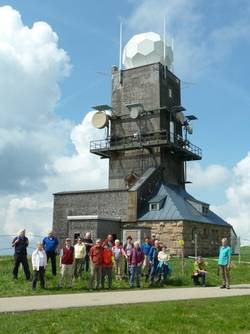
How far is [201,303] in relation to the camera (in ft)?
39.1

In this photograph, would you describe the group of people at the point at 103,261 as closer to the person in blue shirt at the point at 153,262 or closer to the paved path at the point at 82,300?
the person in blue shirt at the point at 153,262

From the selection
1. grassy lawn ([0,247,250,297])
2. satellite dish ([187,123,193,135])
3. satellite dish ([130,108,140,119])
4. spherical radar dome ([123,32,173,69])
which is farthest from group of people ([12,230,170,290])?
spherical radar dome ([123,32,173,69])

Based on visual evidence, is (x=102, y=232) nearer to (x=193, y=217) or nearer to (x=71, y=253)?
(x=193, y=217)

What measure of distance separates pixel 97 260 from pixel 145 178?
21.9 meters

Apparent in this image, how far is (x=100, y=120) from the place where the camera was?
139ft

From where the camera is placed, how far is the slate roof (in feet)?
116

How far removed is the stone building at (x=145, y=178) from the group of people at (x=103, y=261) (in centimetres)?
1422

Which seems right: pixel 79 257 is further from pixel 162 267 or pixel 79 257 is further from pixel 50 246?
pixel 162 267

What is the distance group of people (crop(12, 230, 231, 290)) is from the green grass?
5228 mm

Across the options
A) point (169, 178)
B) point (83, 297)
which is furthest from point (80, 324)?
point (169, 178)

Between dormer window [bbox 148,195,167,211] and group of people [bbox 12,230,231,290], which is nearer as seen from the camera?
group of people [bbox 12,230,231,290]

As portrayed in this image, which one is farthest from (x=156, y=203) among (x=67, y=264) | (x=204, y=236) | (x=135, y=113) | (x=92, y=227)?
(x=67, y=264)

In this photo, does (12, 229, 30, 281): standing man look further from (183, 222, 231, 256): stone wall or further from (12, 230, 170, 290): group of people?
(183, 222, 231, 256): stone wall

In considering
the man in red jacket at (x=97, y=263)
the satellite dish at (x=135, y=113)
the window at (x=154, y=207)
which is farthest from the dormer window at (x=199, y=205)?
the man in red jacket at (x=97, y=263)
